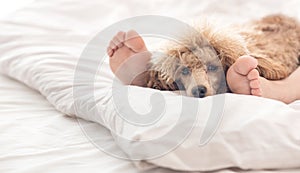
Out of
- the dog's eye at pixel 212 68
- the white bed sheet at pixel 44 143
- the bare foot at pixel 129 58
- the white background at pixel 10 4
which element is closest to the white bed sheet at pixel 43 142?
the white bed sheet at pixel 44 143

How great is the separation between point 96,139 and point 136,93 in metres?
0.13

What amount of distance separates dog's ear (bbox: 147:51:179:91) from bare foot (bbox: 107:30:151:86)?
0.10 ft

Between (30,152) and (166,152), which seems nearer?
(166,152)

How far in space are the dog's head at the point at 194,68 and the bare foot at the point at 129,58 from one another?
0.06 meters

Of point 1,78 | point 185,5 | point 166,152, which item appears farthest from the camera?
point 185,5

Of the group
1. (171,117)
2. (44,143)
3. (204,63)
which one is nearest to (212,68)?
(204,63)

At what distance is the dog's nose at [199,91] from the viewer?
971mm

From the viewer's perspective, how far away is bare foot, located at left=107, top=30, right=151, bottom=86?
3.52ft

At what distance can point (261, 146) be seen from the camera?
865 millimetres

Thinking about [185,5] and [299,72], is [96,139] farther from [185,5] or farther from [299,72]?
[185,5]

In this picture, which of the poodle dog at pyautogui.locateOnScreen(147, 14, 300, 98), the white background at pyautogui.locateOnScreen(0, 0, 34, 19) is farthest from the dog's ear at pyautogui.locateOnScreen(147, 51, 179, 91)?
the white background at pyautogui.locateOnScreen(0, 0, 34, 19)

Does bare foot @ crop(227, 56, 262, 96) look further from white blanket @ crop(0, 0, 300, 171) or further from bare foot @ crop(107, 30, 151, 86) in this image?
bare foot @ crop(107, 30, 151, 86)

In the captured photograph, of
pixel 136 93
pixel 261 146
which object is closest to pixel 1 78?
pixel 136 93

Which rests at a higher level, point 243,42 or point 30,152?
point 243,42
